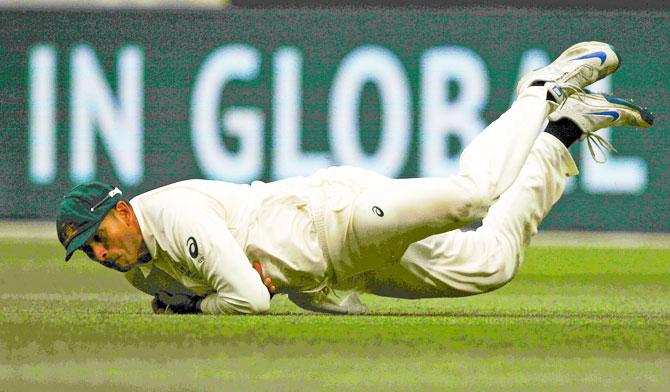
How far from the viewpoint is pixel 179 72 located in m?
10.9

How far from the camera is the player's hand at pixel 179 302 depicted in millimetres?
5090

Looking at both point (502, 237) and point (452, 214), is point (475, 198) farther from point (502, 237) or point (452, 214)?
point (502, 237)

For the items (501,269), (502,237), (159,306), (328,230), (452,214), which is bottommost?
(159,306)

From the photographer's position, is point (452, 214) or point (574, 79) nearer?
point (452, 214)

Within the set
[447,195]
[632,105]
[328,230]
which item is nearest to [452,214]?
[447,195]

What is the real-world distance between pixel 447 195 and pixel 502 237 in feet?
2.42

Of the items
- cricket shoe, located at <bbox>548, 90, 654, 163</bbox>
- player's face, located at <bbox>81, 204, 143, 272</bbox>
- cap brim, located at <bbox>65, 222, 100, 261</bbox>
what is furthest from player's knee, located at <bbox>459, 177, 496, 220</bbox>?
cap brim, located at <bbox>65, 222, 100, 261</bbox>

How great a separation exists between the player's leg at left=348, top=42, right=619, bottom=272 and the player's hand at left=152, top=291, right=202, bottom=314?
595mm

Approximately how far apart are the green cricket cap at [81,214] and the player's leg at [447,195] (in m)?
0.84

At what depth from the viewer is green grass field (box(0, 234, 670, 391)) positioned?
3.67 meters

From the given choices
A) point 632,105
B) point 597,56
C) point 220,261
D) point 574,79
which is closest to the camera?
point 220,261

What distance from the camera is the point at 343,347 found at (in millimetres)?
4281

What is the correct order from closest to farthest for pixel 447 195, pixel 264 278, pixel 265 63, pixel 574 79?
pixel 447 195 < pixel 264 278 < pixel 574 79 < pixel 265 63

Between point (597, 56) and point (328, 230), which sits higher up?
point (597, 56)
